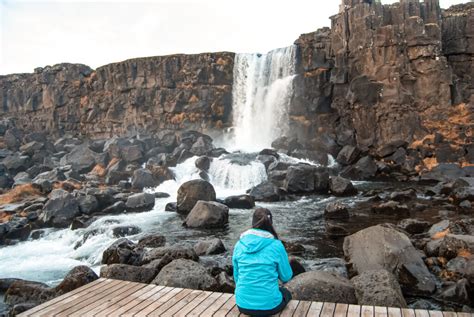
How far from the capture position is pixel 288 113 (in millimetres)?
38125

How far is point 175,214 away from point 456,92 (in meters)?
23.6

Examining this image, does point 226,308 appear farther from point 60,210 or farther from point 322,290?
point 60,210

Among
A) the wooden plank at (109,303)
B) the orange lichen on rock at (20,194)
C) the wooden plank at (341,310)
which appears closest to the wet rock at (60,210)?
the orange lichen on rock at (20,194)

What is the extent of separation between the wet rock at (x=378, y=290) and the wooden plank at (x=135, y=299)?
12.7ft

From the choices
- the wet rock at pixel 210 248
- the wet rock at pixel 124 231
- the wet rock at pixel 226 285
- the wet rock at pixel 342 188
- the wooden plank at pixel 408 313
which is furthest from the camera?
the wet rock at pixel 342 188

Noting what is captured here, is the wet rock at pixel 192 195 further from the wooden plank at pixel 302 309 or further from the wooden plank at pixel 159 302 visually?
the wooden plank at pixel 302 309

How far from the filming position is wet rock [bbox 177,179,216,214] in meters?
20.4

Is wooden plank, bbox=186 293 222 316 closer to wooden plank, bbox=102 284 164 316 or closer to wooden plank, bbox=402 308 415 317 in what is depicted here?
wooden plank, bbox=102 284 164 316

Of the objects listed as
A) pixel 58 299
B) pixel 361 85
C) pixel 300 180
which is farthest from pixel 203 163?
pixel 58 299

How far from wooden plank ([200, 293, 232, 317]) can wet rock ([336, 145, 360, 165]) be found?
25817 millimetres

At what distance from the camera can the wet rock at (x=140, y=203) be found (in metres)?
21.7

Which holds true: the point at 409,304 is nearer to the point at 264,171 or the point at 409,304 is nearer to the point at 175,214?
the point at 175,214

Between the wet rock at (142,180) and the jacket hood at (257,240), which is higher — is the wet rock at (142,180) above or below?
below

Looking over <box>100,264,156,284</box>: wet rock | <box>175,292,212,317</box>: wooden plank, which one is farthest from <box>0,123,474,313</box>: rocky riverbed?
<box>175,292,212,317</box>: wooden plank
